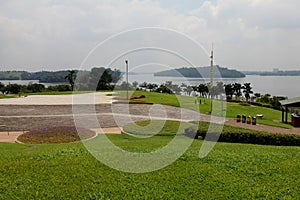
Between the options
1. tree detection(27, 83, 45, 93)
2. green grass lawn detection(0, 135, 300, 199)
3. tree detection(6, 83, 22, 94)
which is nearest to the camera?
green grass lawn detection(0, 135, 300, 199)

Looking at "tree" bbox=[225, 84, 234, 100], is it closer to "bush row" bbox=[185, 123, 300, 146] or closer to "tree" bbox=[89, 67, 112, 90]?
"tree" bbox=[89, 67, 112, 90]

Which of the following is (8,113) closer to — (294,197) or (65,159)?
(65,159)

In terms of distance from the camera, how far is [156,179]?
504 centimetres

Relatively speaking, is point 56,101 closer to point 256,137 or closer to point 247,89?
point 256,137

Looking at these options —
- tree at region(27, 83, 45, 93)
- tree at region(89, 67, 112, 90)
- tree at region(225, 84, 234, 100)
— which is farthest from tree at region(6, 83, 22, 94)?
tree at region(225, 84, 234, 100)

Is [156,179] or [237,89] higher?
[237,89]

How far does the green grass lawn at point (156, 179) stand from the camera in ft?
14.7

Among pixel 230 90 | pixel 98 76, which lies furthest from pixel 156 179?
pixel 230 90

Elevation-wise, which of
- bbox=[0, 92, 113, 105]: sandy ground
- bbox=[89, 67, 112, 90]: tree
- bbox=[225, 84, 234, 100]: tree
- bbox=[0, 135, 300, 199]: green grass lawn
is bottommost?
bbox=[0, 135, 300, 199]: green grass lawn

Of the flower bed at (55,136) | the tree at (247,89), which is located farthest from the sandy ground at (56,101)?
the tree at (247,89)

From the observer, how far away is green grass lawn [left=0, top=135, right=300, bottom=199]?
447 cm

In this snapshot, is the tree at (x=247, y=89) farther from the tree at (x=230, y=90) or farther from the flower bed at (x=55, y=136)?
the flower bed at (x=55, y=136)

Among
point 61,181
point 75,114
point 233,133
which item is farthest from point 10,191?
point 75,114

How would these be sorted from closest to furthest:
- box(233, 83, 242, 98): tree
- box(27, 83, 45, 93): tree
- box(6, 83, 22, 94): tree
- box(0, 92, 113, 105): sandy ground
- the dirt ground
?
the dirt ground, box(0, 92, 113, 105): sandy ground, box(233, 83, 242, 98): tree, box(6, 83, 22, 94): tree, box(27, 83, 45, 93): tree
